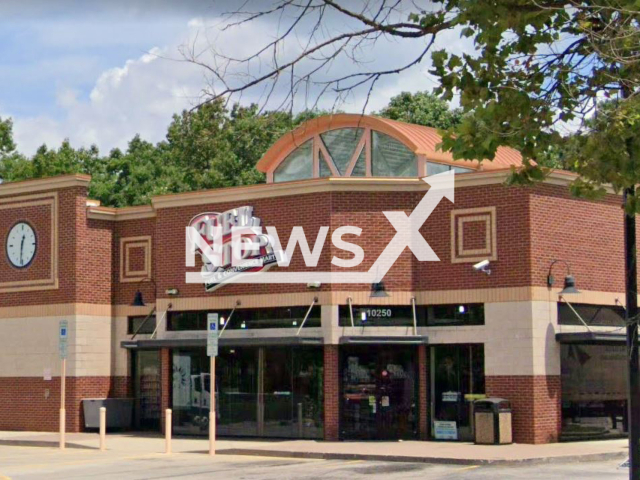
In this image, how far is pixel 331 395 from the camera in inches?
1095

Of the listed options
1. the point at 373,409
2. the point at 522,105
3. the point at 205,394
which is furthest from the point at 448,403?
the point at 522,105

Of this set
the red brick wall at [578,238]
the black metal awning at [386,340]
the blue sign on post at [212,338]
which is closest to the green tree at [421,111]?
the red brick wall at [578,238]

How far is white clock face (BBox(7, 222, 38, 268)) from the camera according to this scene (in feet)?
110

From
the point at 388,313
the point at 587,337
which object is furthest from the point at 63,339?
the point at 587,337

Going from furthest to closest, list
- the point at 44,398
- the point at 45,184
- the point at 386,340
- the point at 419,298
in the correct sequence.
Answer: the point at 45,184 < the point at 44,398 < the point at 419,298 < the point at 386,340

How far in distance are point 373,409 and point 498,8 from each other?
18314 millimetres

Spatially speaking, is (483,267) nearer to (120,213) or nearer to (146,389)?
(146,389)

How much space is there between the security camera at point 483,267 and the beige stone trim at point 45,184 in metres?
12.0

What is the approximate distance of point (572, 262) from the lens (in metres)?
28.0

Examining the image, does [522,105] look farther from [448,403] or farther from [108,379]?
[108,379]

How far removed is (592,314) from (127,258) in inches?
541

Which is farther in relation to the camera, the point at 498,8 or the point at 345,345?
the point at 345,345

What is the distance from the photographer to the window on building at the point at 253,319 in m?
28.8

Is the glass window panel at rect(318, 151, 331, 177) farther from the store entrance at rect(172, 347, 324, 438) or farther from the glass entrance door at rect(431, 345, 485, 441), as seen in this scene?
the glass entrance door at rect(431, 345, 485, 441)
